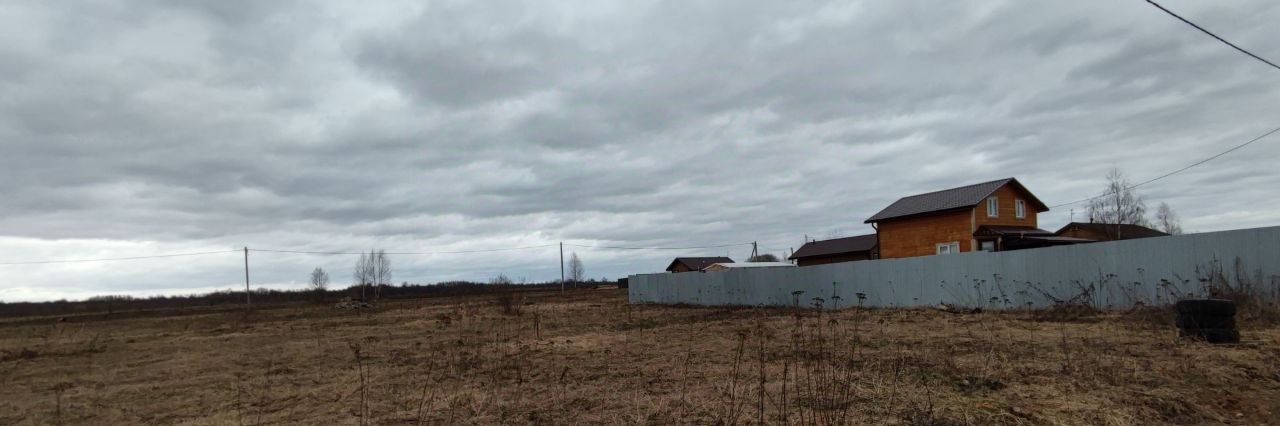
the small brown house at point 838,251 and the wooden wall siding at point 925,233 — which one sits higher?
the wooden wall siding at point 925,233

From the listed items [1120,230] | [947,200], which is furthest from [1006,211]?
[1120,230]

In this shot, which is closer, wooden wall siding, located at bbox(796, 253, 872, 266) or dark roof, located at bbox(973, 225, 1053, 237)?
dark roof, located at bbox(973, 225, 1053, 237)

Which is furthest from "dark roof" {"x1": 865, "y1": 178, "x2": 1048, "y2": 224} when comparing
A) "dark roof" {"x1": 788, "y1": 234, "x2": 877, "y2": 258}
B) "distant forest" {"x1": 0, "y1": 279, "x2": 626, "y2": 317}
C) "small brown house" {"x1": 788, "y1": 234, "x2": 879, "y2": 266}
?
"distant forest" {"x1": 0, "y1": 279, "x2": 626, "y2": 317}

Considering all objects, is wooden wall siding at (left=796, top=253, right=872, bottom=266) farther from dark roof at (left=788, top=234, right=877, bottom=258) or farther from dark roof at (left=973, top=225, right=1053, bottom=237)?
dark roof at (left=973, top=225, right=1053, bottom=237)

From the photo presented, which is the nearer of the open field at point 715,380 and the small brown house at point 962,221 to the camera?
the open field at point 715,380

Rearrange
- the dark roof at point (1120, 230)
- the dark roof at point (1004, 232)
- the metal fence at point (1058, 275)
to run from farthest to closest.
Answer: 1. the dark roof at point (1120, 230)
2. the dark roof at point (1004, 232)
3. the metal fence at point (1058, 275)

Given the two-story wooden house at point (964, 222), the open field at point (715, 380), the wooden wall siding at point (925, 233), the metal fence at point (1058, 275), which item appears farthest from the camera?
the wooden wall siding at point (925, 233)

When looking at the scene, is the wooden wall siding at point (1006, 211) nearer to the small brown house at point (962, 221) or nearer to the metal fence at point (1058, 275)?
the small brown house at point (962, 221)

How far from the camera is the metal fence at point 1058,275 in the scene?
43.2 ft

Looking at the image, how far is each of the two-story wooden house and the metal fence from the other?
662 centimetres

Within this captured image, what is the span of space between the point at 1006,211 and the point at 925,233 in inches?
135

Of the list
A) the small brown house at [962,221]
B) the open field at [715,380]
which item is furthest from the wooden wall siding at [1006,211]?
the open field at [715,380]

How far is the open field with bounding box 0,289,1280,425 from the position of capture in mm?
5535

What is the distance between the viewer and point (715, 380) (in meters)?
7.27
